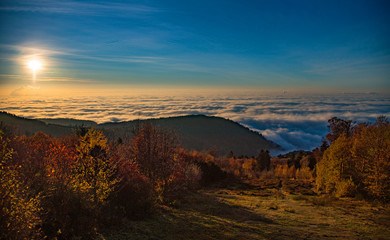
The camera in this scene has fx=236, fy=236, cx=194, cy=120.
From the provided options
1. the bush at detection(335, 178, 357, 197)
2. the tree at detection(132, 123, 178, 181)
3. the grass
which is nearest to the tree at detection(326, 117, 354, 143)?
the bush at detection(335, 178, 357, 197)

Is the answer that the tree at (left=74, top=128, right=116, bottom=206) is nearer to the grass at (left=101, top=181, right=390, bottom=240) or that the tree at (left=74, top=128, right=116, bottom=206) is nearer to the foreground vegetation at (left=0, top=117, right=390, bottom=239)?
the foreground vegetation at (left=0, top=117, right=390, bottom=239)

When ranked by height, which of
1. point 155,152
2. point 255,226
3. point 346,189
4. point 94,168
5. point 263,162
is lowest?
point 263,162

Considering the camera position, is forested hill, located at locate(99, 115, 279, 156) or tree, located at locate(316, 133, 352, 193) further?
forested hill, located at locate(99, 115, 279, 156)

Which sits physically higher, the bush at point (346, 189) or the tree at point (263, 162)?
the bush at point (346, 189)

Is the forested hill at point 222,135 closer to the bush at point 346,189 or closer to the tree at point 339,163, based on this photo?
the tree at point 339,163

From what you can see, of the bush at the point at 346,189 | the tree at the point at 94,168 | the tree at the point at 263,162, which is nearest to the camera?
the tree at the point at 94,168

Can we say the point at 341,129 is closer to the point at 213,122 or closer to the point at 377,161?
the point at 377,161

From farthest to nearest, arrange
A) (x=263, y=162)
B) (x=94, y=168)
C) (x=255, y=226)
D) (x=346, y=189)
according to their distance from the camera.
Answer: (x=263, y=162) → (x=346, y=189) → (x=94, y=168) → (x=255, y=226)

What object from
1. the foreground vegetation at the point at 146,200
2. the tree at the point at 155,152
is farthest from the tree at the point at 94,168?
the tree at the point at 155,152

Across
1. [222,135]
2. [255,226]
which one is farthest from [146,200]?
[222,135]

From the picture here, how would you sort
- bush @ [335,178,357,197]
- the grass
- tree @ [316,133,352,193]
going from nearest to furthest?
the grass
bush @ [335,178,357,197]
tree @ [316,133,352,193]

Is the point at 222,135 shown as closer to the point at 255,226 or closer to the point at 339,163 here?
the point at 339,163

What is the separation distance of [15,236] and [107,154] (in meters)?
12.8

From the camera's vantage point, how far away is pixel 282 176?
81.0 metres
